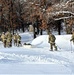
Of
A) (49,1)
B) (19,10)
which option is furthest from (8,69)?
(19,10)

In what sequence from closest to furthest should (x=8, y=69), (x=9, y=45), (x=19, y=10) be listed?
(x=8, y=69) < (x=9, y=45) < (x=19, y=10)

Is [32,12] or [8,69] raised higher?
[32,12]

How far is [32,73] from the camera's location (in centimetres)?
1460

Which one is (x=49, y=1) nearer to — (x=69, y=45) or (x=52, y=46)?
(x=69, y=45)

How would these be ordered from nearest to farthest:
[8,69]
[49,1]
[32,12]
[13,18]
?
[8,69] → [49,1] → [32,12] → [13,18]

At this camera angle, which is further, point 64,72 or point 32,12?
point 32,12

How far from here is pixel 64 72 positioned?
593 inches

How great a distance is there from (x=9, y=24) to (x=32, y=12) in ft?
26.4

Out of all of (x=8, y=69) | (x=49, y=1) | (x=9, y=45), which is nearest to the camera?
(x=8, y=69)

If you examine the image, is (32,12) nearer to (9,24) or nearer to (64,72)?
(9,24)

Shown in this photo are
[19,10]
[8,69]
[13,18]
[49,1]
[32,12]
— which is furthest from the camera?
[19,10]

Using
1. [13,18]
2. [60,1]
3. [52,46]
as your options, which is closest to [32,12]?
[13,18]

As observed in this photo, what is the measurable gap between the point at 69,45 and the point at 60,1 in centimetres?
527

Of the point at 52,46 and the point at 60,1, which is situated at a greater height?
the point at 60,1
